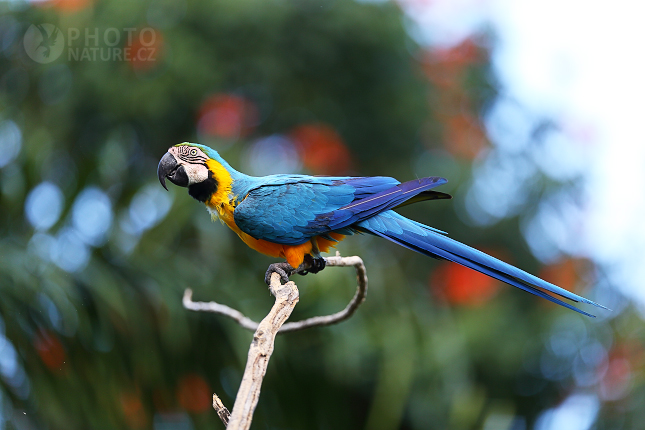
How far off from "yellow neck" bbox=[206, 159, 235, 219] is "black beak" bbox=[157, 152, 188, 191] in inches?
3.9

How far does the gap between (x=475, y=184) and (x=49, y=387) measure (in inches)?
141

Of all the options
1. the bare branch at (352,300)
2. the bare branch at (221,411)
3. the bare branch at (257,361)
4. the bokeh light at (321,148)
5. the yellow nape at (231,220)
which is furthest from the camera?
the bokeh light at (321,148)

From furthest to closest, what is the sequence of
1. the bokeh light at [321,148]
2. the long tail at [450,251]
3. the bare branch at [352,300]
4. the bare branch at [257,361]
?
the bokeh light at [321,148], the bare branch at [352,300], the long tail at [450,251], the bare branch at [257,361]

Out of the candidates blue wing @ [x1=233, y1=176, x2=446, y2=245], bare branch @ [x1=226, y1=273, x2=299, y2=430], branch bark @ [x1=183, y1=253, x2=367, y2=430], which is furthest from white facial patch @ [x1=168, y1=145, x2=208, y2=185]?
bare branch @ [x1=226, y1=273, x2=299, y2=430]

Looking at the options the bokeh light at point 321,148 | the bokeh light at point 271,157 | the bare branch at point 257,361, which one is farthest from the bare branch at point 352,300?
the bokeh light at point 321,148

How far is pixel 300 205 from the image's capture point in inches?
76.0

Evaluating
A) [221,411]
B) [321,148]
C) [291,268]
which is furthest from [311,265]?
[321,148]

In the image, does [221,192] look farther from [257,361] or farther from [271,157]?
[271,157]

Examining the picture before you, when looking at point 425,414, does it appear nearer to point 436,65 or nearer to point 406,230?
point 406,230

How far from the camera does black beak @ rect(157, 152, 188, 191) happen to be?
195 cm

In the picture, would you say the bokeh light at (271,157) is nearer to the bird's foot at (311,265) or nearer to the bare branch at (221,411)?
the bird's foot at (311,265)

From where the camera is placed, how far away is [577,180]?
4.39 meters

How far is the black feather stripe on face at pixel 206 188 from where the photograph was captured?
78.4 inches

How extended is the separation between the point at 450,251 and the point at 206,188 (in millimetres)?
912
